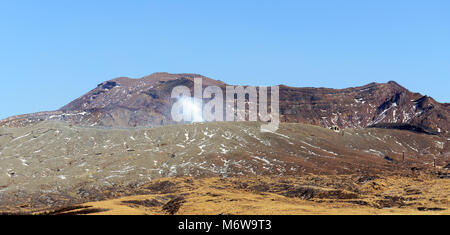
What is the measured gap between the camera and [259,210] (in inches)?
3629

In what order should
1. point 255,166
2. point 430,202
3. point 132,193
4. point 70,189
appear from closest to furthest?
point 430,202 → point 132,193 → point 70,189 → point 255,166

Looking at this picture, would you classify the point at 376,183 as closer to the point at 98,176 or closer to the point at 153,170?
the point at 153,170

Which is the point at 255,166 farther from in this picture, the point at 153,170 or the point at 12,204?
the point at 12,204

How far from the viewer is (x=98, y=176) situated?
184 metres

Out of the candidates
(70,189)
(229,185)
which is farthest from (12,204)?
(229,185)

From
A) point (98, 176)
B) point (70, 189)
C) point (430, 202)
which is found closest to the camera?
point (430, 202)

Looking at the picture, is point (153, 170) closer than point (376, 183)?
No
